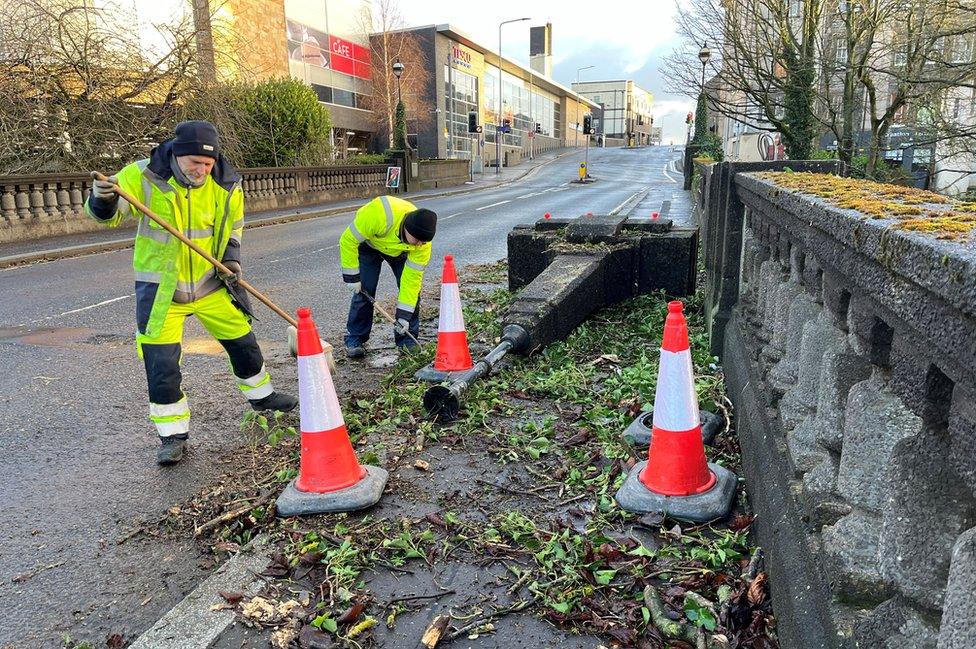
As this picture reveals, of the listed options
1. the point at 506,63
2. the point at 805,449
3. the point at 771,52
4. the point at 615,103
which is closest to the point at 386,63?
the point at 506,63

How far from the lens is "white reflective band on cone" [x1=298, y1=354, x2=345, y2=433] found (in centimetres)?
334

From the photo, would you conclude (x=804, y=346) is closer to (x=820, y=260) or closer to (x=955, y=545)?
(x=820, y=260)

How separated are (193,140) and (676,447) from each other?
9.88 ft

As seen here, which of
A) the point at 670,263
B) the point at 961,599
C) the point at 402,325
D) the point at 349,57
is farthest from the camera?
the point at 349,57

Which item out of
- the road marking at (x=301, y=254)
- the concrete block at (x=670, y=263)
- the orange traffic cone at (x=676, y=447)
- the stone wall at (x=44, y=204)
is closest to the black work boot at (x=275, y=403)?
the orange traffic cone at (x=676, y=447)

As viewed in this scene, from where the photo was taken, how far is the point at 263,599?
2.57m

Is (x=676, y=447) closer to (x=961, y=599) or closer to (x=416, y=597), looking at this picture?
(x=416, y=597)

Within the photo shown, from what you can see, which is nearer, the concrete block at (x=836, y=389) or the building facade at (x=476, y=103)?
the concrete block at (x=836, y=389)

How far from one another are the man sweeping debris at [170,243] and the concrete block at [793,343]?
3.16m

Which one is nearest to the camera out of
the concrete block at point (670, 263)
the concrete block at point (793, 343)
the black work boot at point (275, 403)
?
the concrete block at point (793, 343)

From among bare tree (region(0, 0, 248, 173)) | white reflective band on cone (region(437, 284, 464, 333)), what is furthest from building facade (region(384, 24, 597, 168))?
white reflective band on cone (region(437, 284, 464, 333))

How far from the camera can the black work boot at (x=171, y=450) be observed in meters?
3.88

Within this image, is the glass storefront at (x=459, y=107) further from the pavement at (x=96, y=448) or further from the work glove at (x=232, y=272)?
the work glove at (x=232, y=272)

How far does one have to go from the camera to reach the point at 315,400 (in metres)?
3.35
